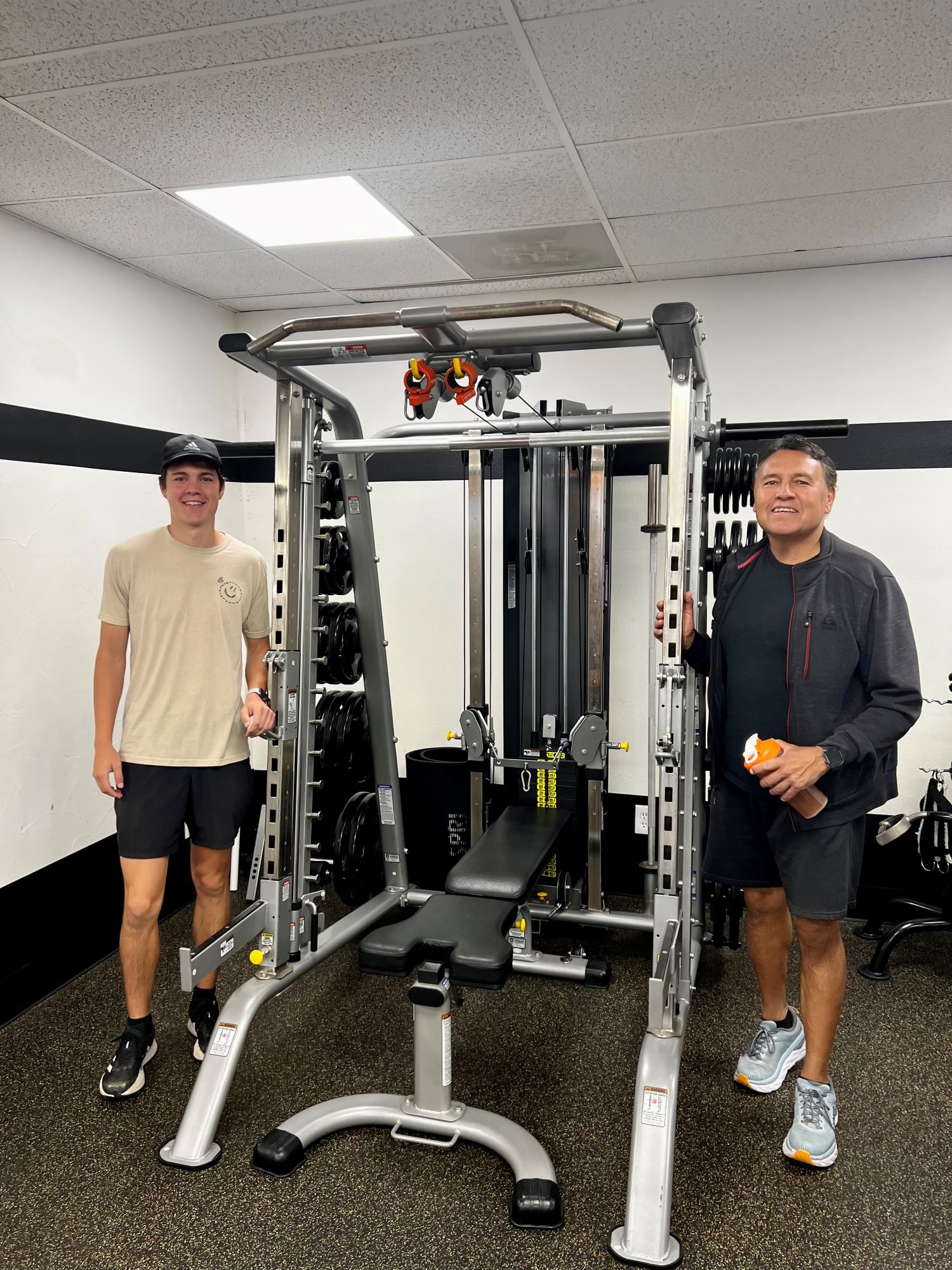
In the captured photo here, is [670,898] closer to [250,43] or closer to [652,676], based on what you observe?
[652,676]

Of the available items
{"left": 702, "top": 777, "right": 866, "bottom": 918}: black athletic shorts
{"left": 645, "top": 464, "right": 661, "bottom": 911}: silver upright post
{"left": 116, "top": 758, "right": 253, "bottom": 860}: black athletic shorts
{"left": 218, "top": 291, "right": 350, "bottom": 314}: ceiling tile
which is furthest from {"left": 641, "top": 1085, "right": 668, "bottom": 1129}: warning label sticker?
{"left": 218, "top": 291, "right": 350, "bottom": 314}: ceiling tile

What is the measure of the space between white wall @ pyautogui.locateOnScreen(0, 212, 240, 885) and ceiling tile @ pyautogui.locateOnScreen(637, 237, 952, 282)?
6.39 ft

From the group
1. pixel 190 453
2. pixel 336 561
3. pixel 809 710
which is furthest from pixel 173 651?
pixel 809 710

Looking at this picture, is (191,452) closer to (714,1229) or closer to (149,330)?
(149,330)

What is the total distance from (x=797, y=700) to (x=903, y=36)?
4.56 feet

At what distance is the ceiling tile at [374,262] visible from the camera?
3143mm

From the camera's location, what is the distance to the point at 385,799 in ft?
11.0

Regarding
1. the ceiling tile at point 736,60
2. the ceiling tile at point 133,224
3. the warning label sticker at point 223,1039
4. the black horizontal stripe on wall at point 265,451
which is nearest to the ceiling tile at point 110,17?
the ceiling tile at point 736,60

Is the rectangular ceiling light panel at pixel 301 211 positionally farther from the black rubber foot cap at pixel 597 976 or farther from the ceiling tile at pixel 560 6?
the black rubber foot cap at pixel 597 976

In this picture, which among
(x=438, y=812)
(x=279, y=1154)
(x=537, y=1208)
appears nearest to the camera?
(x=537, y=1208)

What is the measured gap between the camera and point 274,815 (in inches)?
102

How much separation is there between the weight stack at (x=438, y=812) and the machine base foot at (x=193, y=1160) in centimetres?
153

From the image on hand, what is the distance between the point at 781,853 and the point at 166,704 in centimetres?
167

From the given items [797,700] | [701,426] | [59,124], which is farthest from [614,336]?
[59,124]
